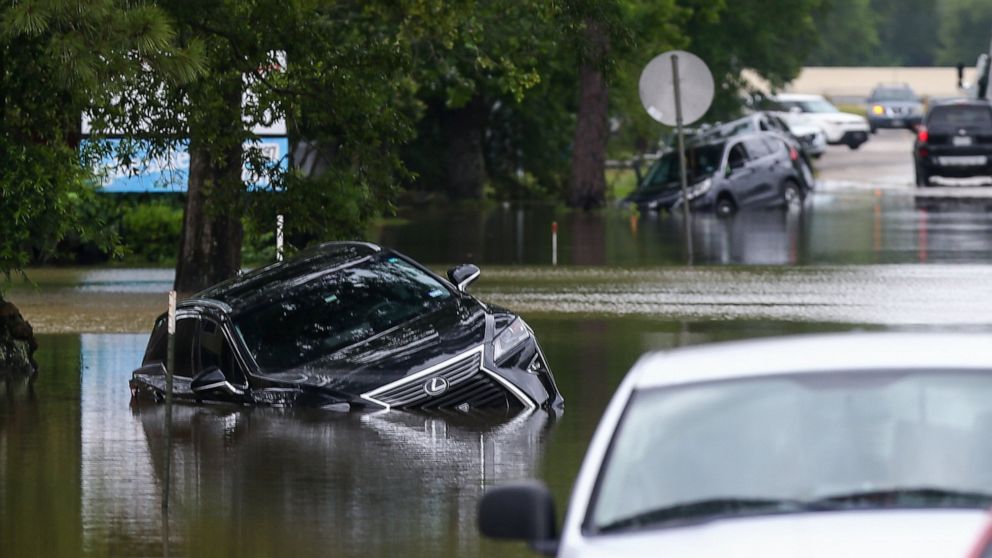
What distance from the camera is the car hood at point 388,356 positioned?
551 inches

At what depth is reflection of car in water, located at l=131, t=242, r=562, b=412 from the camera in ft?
46.0

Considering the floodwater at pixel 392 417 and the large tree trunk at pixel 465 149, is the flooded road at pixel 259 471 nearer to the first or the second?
the floodwater at pixel 392 417

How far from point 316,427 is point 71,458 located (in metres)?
1.77

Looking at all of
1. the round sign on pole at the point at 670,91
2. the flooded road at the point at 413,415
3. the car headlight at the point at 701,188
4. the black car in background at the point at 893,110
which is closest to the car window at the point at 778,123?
the car headlight at the point at 701,188

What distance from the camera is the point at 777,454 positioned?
223 inches

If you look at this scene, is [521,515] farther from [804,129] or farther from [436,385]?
[804,129]

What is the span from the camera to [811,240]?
33.1 metres

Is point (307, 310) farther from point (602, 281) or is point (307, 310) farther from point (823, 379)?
point (602, 281)

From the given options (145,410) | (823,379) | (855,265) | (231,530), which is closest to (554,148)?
(855,265)

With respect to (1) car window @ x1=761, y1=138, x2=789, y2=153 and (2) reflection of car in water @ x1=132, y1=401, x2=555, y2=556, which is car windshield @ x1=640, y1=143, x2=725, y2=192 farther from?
(2) reflection of car in water @ x1=132, y1=401, x2=555, y2=556

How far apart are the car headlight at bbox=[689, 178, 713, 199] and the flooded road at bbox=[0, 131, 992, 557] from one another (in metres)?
5.37

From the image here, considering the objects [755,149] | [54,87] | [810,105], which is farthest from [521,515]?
A: [810,105]

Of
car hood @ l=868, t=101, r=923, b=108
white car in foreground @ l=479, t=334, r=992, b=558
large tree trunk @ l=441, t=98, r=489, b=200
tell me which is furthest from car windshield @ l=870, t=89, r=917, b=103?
white car in foreground @ l=479, t=334, r=992, b=558

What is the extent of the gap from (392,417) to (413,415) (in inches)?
6.0
